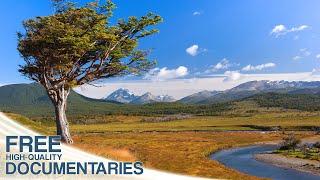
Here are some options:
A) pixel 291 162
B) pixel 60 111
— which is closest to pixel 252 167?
pixel 291 162

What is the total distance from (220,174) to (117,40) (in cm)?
1790

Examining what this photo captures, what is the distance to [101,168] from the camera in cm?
3684

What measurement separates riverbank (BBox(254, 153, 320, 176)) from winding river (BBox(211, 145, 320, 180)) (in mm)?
1356

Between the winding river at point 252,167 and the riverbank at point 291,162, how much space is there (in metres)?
1.36

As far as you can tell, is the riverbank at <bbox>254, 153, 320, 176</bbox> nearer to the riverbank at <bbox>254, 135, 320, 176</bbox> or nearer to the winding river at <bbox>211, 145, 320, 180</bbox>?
the riverbank at <bbox>254, 135, 320, 176</bbox>

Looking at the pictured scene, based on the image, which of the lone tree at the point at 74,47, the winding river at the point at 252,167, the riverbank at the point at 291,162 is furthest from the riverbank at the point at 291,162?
the lone tree at the point at 74,47

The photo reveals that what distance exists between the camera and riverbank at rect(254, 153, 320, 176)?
6782 cm

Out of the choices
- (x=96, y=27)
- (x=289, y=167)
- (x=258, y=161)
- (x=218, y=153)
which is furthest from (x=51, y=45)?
(x=218, y=153)

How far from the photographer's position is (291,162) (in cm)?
7600

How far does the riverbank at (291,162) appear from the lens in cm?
6782

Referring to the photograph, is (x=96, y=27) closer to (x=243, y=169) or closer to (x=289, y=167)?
(x=243, y=169)

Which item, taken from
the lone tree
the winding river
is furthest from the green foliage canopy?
the winding river

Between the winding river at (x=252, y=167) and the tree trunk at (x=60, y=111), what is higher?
the tree trunk at (x=60, y=111)

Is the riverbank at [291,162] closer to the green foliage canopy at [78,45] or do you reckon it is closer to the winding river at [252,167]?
the winding river at [252,167]
